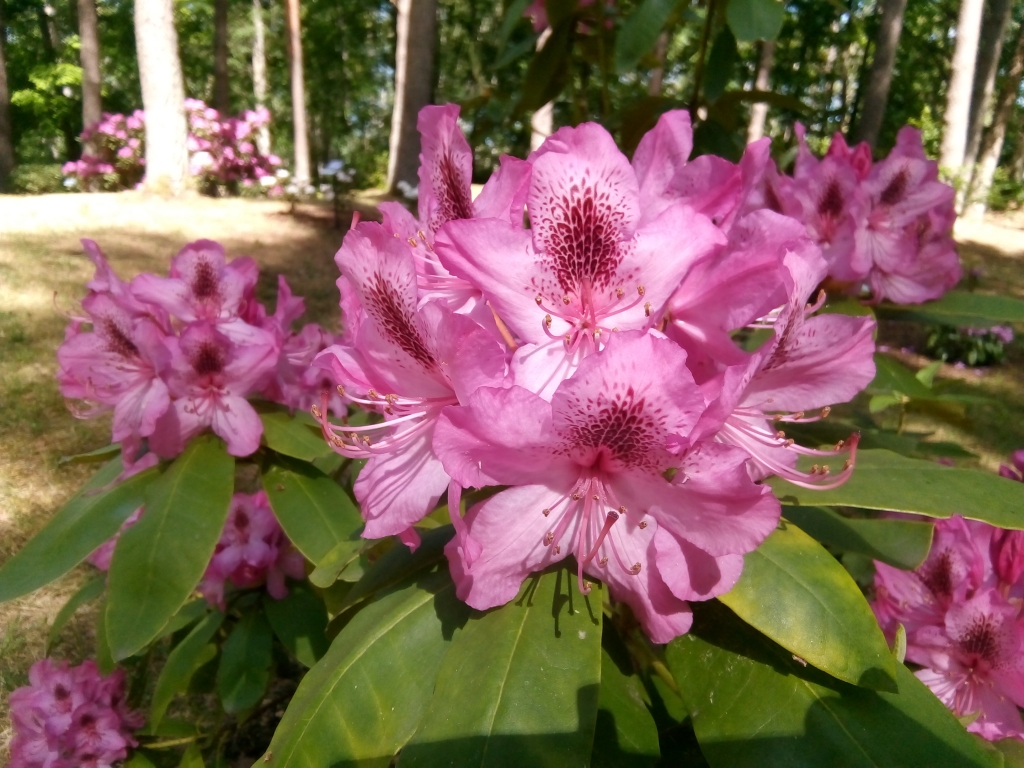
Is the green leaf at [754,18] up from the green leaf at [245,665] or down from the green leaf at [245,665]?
up

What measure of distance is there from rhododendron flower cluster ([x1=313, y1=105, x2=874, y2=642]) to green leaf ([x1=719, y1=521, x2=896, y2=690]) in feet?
0.22

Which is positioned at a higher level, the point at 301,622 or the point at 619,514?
the point at 619,514

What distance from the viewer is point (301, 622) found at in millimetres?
1471

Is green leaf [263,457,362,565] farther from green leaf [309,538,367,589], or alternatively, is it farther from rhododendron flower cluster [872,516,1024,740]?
rhododendron flower cluster [872,516,1024,740]

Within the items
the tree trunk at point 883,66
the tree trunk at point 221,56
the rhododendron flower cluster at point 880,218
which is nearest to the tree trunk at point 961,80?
the tree trunk at point 883,66

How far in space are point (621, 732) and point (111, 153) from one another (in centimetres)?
1133

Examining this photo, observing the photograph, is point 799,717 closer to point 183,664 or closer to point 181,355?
point 181,355

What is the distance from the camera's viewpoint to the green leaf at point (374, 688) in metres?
0.79

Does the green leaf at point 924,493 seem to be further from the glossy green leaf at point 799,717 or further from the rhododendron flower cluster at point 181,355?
the rhododendron flower cluster at point 181,355

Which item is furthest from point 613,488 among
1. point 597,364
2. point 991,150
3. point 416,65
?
point 991,150

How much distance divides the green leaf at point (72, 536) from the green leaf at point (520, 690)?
73 centimetres

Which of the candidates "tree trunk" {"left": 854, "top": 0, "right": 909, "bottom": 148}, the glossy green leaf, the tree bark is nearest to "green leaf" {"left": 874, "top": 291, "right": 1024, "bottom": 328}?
the glossy green leaf

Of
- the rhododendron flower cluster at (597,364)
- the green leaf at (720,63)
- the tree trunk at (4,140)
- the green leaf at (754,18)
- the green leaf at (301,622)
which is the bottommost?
the tree trunk at (4,140)

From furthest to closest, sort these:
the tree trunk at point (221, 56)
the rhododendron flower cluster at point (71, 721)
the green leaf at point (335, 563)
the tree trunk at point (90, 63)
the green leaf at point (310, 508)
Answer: the tree trunk at point (221, 56), the tree trunk at point (90, 63), the rhododendron flower cluster at point (71, 721), the green leaf at point (310, 508), the green leaf at point (335, 563)
